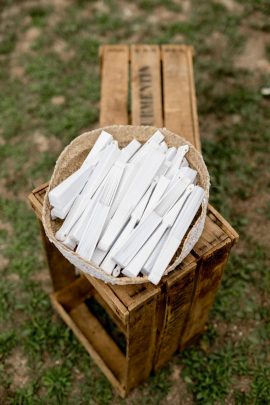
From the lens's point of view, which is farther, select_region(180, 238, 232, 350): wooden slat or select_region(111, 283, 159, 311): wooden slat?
select_region(180, 238, 232, 350): wooden slat

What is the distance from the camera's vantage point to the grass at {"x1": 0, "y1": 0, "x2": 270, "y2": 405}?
3137 mm

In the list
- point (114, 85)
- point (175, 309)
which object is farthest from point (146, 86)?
point (175, 309)

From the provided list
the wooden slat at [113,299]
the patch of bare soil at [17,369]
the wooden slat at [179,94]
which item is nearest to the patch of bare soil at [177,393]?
the patch of bare soil at [17,369]

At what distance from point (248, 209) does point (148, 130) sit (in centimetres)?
141

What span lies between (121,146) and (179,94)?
33.7 inches

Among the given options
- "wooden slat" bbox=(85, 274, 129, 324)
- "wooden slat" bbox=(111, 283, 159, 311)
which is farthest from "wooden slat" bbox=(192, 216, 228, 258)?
"wooden slat" bbox=(85, 274, 129, 324)

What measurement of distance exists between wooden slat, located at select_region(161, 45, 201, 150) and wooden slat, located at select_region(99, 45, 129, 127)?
0.27 m

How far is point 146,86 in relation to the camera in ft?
11.5

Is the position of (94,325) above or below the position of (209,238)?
below

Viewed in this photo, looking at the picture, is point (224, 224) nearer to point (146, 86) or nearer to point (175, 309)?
point (175, 309)

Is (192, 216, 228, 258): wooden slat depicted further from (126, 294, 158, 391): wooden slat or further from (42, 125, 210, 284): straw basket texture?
(126, 294, 158, 391): wooden slat

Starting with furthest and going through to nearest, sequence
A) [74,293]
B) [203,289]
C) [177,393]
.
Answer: [74,293], [177,393], [203,289]

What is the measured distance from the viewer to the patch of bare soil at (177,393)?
3.06 m

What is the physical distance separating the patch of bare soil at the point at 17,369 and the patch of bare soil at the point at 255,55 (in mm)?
3180
